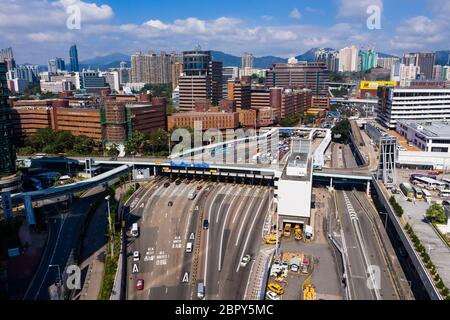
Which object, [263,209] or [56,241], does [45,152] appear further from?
[263,209]

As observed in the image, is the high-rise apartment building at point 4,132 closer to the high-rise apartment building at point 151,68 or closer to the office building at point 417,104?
the office building at point 417,104

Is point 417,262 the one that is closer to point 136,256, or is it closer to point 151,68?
point 136,256

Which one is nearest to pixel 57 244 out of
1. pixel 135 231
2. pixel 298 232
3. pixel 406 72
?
pixel 135 231

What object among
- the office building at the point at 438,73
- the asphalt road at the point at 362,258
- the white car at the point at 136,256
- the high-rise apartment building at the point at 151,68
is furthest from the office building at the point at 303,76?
the white car at the point at 136,256

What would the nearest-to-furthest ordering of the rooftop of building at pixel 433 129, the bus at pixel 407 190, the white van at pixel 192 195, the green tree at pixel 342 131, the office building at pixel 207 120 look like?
the bus at pixel 407 190 → the white van at pixel 192 195 → the rooftop of building at pixel 433 129 → the office building at pixel 207 120 → the green tree at pixel 342 131

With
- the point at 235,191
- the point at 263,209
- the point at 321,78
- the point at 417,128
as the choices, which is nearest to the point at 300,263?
the point at 263,209

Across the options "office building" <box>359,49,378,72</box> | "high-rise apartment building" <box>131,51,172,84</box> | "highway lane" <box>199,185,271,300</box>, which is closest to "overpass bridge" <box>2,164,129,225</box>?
"highway lane" <box>199,185,271,300</box>
